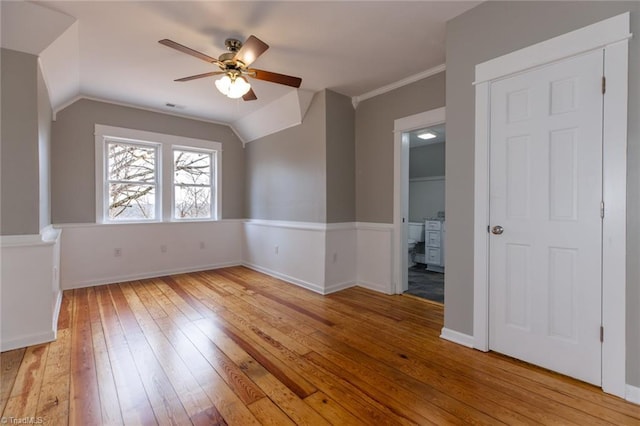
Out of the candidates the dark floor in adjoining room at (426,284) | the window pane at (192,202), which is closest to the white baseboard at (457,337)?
the dark floor in adjoining room at (426,284)

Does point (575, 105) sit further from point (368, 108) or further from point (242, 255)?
point (242, 255)

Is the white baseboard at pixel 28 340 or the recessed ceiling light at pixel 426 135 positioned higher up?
the recessed ceiling light at pixel 426 135

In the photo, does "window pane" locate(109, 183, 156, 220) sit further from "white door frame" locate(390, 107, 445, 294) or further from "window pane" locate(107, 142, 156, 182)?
"white door frame" locate(390, 107, 445, 294)

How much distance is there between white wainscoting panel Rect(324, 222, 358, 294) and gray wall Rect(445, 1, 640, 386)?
1666mm

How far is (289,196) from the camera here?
177 inches

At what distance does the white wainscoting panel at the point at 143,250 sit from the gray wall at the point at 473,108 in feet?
13.4

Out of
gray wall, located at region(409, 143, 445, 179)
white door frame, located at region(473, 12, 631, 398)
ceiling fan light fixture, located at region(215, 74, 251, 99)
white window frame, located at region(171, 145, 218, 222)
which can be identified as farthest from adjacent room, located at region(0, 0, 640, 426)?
gray wall, located at region(409, 143, 445, 179)

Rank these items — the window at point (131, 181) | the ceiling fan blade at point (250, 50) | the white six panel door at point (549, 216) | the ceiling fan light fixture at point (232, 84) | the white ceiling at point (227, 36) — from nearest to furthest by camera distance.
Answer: the white six panel door at point (549, 216) < the ceiling fan blade at point (250, 50) < the white ceiling at point (227, 36) < the ceiling fan light fixture at point (232, 84) < the window at point (131, 181)

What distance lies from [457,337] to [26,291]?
3589 mm

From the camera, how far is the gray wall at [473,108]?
5.50ft

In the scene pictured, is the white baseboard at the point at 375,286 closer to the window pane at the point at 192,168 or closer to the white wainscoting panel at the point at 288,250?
the white wainscoting panel at the point at 288,250

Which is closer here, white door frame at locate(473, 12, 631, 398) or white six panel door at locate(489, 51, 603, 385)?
white door frame at locate(473, 12, 631, 398)

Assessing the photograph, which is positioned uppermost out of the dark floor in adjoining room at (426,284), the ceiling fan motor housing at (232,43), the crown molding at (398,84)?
the crown molding at (398,84)

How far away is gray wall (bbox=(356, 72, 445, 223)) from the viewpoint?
3467 millimetres
